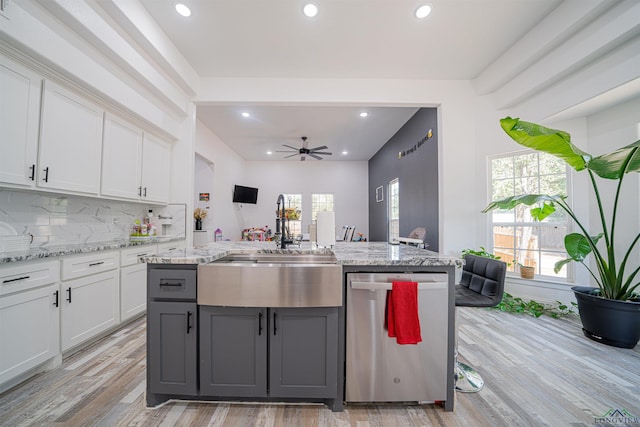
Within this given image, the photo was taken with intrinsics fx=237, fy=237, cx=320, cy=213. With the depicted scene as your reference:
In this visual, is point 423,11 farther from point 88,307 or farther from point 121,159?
point 88,307

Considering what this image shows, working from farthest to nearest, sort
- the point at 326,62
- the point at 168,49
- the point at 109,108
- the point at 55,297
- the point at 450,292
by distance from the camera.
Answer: the point at 326,62 → the point at 168,49 → the point at 109,108 → the point at 55,297 → the point at 450,292

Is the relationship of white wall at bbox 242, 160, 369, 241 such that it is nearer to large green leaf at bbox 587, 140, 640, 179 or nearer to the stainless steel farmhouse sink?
large green leaf at bbox 587, 140, 640, 179

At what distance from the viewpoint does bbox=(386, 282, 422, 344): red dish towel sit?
1350 millimetres

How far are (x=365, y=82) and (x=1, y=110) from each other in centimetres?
349

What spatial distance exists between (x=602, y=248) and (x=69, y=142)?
543 cm

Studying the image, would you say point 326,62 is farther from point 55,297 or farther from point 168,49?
point 55,297

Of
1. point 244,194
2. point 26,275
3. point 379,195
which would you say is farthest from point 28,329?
point 379,195

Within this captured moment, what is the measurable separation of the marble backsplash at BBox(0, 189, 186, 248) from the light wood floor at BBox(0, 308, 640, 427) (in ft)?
3.65

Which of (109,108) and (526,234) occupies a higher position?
(109,108)

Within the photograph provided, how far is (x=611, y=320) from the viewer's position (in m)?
2.17

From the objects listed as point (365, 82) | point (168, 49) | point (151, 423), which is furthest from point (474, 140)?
point (151, 423)

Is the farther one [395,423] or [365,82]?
[365,82]

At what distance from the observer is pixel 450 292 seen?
1437mm

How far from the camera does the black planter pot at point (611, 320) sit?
2092mm
